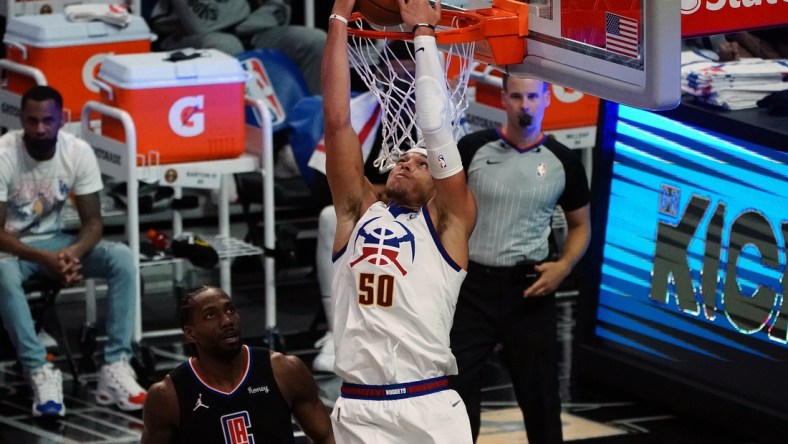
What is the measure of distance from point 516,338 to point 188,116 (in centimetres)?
271

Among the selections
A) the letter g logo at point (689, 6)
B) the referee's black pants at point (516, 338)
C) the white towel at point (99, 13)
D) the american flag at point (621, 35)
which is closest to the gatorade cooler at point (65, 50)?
the white towel at point (99, 13)

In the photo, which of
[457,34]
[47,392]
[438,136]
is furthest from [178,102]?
[438,136]

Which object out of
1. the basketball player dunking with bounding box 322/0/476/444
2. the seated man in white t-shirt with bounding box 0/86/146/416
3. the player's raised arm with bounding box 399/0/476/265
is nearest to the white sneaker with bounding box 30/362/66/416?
the seated man in white t-shirt with bounding box 0/86/146/416

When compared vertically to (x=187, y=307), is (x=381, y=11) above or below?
above

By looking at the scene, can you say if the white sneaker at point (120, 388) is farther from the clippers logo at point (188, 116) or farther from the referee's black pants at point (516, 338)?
the referee's black pants at point (516, 338)

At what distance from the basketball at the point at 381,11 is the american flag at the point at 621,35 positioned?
2.58 ft

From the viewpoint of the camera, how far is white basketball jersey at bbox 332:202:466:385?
5422 mm

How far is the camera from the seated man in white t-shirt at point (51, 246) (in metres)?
8.16

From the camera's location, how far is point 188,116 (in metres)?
8.73

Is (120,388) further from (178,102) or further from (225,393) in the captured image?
(225,393)

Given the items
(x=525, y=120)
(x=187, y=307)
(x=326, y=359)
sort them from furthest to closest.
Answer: (x=326, y=359), (x=525, y=120), (x=187, y=307)

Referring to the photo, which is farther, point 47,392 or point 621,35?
point 47,392

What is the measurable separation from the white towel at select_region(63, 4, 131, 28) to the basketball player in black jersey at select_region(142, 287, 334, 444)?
164 inches

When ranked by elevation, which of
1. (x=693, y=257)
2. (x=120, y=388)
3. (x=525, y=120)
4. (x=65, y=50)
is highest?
(x=525, y=120)
